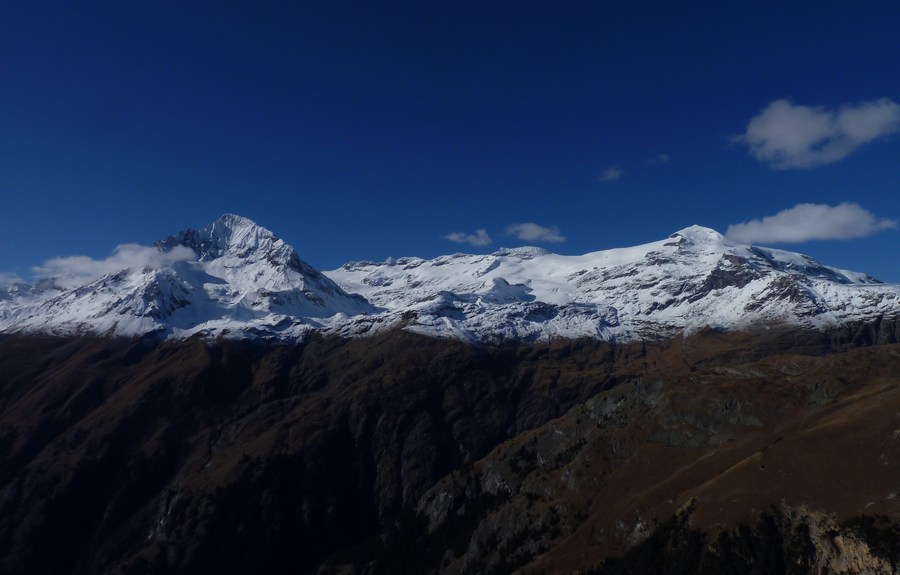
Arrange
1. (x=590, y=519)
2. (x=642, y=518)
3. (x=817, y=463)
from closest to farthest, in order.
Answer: (x=817, y=463) → (x=642, y=518) → (x=590, y=519)

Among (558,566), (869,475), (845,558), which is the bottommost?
(558,566)

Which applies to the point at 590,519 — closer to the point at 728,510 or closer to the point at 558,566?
the point at 558,566

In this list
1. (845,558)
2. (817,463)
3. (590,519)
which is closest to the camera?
(845,558)

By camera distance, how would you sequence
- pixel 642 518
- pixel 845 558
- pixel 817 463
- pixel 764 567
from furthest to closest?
pixel 642 518, pixel 817 463, pixel 764 567, pixel 845 558

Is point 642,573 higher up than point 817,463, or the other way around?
point 817,463

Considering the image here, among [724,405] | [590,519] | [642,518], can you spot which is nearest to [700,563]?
[642,518]

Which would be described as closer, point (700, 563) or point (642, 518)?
point (700, 563)

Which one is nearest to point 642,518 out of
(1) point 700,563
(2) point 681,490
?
(2) point 681,490

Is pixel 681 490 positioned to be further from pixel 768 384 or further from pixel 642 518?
pixel 768 384

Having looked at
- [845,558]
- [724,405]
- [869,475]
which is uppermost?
[724,405]
